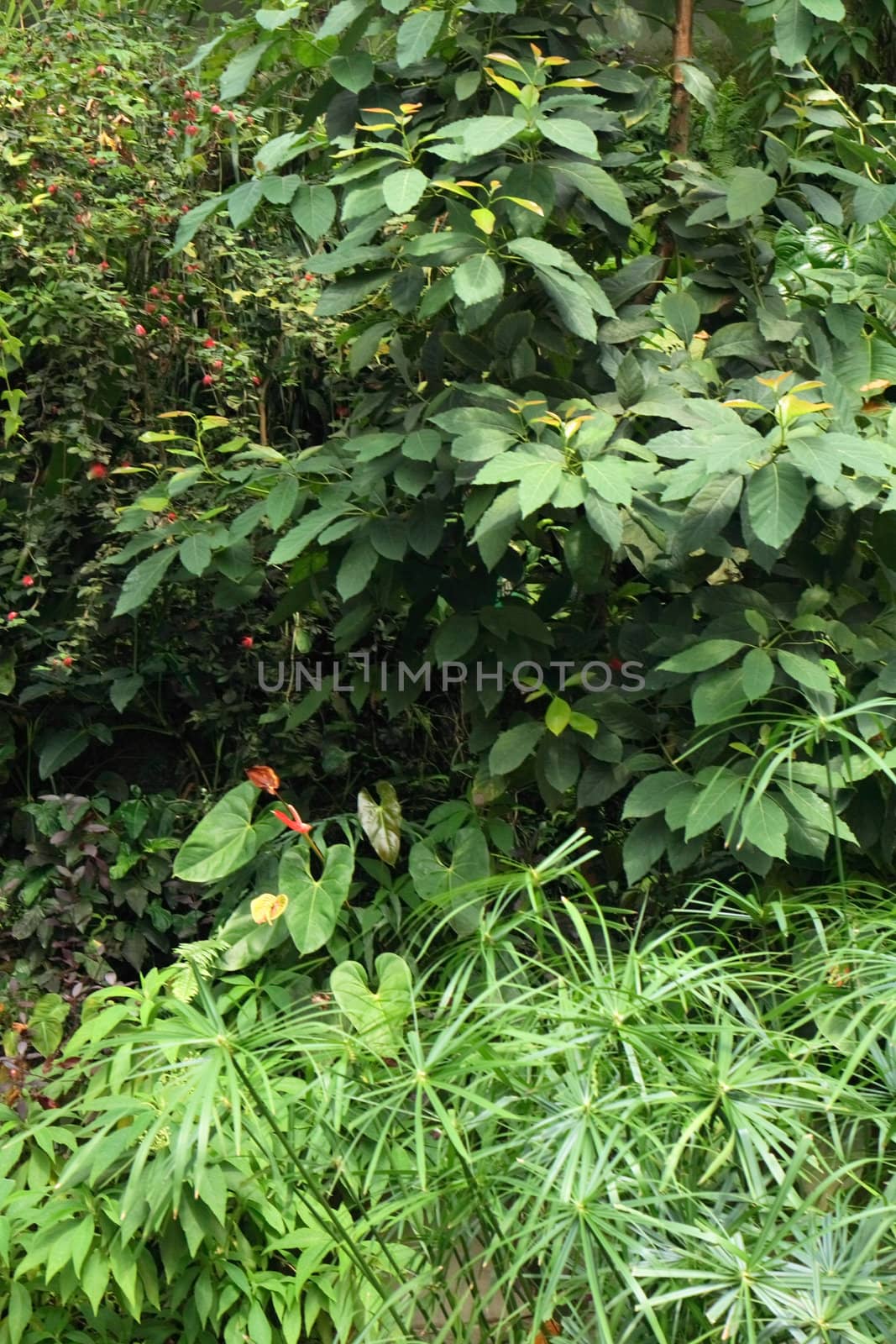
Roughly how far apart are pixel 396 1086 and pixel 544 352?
1.67 meters

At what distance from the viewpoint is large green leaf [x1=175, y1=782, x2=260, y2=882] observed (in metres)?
3.05

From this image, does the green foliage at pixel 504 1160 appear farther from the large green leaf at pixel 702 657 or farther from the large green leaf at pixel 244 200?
the large green leaf at pixel 244 200

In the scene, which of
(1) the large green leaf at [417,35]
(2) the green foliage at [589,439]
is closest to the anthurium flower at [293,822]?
(2) the green foliage at [589,439]

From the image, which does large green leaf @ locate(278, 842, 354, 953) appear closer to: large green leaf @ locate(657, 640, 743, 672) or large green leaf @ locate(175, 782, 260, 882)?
large green leaf @ locate(175, 782, 260, 882)

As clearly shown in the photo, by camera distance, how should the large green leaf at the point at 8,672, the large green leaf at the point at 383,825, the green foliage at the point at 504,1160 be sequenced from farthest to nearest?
the large green leaf at the point at 8,672, the large green leaf at the point at 383,825, the green foliage at the point at 504,1160

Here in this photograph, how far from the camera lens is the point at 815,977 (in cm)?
235

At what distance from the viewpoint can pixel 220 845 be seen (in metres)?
3.09

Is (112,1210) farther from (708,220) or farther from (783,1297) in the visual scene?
(708,220)

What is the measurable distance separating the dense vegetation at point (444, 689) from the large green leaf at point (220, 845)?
0.05 feet

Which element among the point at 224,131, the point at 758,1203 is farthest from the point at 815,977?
the point at 224,131

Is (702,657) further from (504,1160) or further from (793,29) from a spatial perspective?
(793,29)

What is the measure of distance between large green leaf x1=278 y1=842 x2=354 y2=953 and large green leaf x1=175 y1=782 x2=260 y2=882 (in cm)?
13

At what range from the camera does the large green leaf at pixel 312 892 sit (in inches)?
111

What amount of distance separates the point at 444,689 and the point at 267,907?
817 mm
